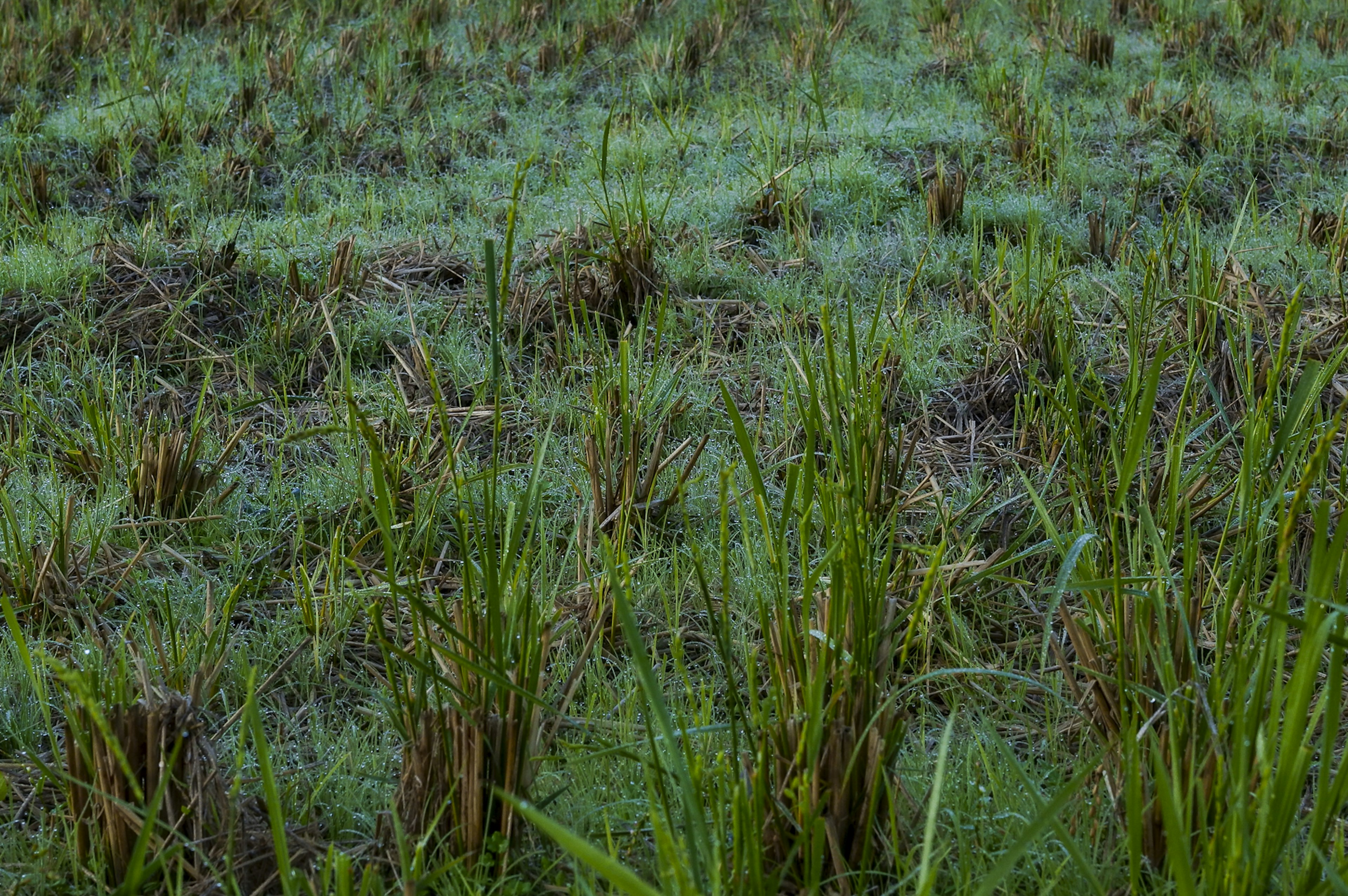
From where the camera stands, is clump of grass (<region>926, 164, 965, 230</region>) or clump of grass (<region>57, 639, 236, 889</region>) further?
clump of grass (<region>926, 164, 965, 230</region>)

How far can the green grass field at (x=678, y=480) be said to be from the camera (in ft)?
4.00

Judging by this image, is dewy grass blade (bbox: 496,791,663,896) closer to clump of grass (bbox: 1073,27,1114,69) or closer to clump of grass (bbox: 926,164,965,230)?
clump of grass (bbox: 926,164,965,230)

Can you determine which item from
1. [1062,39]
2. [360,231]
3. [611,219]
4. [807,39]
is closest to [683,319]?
[611,219]

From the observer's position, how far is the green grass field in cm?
122

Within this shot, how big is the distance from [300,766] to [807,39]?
14.5 ft

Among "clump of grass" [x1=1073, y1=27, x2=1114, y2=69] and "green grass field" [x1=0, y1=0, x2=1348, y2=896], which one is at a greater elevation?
"clump of grass" [x1=1073, y1=27, x2=1114, y2=69]

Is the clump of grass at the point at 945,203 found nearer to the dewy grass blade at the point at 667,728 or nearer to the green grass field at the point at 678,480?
the green grass field at the point at 678,480

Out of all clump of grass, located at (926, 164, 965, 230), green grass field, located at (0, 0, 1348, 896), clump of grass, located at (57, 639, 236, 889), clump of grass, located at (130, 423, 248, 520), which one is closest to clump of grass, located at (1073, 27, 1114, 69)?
green grass field, located at (0, 0, 1348, 896)

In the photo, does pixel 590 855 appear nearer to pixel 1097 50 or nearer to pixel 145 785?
pixel 145 785

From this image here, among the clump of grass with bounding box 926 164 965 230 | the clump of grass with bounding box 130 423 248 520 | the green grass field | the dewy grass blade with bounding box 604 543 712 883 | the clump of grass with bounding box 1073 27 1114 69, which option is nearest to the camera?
the dewy grass blade with bounding box 604 543 712 883

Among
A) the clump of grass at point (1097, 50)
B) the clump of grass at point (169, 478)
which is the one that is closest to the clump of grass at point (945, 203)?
the clump of grass at point (1097, 50)

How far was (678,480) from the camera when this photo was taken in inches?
85.4

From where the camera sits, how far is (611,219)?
2791mm

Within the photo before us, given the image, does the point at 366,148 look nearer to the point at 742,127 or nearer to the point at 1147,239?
the point at 742,127
